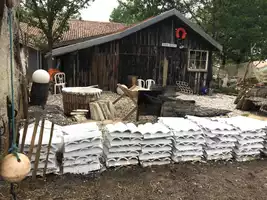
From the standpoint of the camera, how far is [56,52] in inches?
369

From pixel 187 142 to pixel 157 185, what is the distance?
969 mm

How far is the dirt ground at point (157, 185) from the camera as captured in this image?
9.68 feet

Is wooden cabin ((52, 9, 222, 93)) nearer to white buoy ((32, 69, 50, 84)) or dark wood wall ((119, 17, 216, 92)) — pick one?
dark wood wall ((119, 17, 216, 92))

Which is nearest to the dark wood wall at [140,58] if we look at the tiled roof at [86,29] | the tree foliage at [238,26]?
the tree foliage at [238,26]

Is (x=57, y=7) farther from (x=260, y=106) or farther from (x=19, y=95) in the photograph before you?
(x=260, y=106)

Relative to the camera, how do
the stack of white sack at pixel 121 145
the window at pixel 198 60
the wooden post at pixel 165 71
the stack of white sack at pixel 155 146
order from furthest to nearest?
the window at pixel 198 60, the wooden post at pixel 165 71, the stack of white sack at pixel 155 146, the stack of white sack at pixel 121 145

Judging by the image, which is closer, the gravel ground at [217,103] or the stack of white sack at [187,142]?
the stack of white sack at [187,142]

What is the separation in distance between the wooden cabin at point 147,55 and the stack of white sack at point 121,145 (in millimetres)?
6789

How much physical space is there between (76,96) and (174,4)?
15.8 m

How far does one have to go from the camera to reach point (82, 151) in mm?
3416

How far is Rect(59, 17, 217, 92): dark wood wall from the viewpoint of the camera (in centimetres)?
1074

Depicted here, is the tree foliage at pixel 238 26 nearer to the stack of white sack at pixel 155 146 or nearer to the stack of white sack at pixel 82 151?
the stack of white sack at pixel 155 146

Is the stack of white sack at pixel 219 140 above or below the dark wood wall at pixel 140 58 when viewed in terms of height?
below

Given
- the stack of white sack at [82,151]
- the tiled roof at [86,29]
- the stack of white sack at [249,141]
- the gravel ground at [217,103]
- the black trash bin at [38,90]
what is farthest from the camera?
the tiled roof at [86,29]
